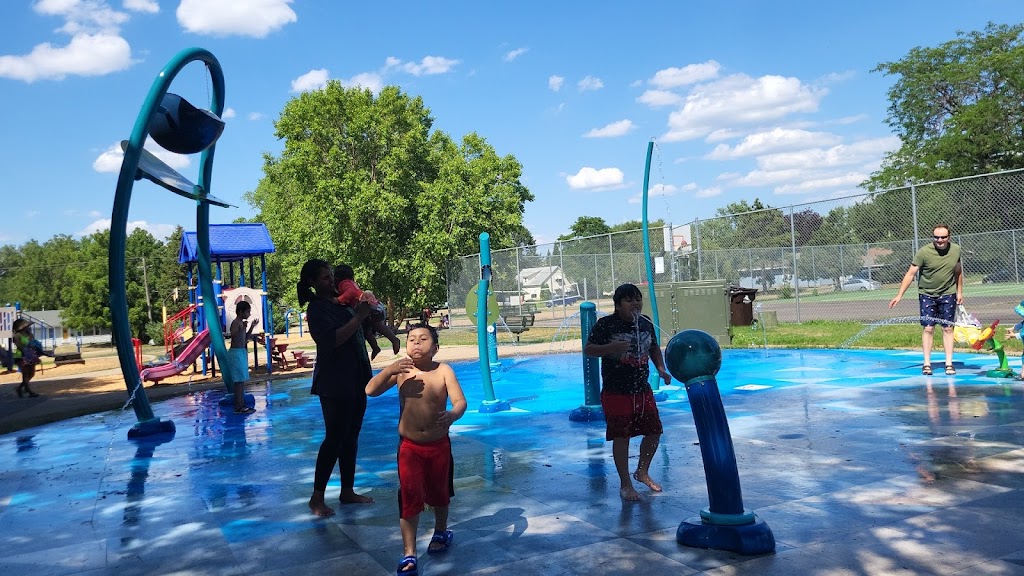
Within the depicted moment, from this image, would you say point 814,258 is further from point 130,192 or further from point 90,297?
point 90,297

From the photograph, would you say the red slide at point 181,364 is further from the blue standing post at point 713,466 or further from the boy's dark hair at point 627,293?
the blue standing post at point 713,466

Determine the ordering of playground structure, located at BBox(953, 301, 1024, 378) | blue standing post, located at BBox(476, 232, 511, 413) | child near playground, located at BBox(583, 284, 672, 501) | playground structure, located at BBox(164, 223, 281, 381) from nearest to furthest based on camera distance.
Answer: child near playground, located at BBox(583, 284, 672, 501)
blue standing post, located at BBox(476, 232, 511, 413)
playground structure, located at BBox(953, 301, 1024, 378)
playground structure, located at BBox(164, 223, 281, 381)

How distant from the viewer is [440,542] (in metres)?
4.22

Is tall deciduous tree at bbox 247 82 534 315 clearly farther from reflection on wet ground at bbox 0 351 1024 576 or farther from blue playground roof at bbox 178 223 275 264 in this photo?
reflection on wet ground at bbox 0 351 1024 576

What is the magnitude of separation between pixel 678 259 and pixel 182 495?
15.4m

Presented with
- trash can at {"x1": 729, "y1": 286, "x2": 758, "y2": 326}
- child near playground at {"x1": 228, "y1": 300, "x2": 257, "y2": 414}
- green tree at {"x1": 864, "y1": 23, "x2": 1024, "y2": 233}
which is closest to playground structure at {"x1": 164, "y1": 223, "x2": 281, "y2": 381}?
child near playground at {"x1": 228, "y1": 300, "x2": 257, "y2": 414}

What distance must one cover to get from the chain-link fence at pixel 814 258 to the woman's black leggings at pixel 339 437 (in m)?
12.8

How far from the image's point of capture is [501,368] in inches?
569

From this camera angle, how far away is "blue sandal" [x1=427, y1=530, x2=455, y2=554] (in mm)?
4195

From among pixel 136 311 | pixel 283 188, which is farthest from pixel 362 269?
pixel 136 311

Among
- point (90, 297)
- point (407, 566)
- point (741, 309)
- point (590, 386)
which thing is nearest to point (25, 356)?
point (590, 386)

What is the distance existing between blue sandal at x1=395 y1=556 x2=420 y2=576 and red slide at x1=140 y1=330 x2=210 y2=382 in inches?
479

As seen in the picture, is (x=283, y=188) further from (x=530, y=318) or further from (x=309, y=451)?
(x=309, y=451)

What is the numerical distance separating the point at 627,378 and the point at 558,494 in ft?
2.97
